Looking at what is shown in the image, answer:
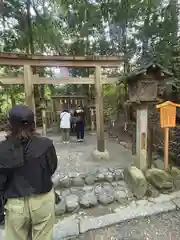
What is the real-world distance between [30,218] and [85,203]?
6.71 feet

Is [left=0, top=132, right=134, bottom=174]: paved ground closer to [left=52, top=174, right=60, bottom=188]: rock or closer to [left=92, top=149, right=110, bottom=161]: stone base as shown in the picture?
[left=92, top=149, right=110, bottom=161]: stone base

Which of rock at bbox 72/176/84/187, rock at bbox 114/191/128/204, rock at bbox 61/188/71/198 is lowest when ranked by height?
rock at bbox 114/191/128/204

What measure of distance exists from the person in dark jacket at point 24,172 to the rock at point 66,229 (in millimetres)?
1346

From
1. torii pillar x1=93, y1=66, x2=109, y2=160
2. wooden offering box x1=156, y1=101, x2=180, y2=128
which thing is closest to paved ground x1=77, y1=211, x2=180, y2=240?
wooden offering box x1=156, y1=101, x2=180, y2=128

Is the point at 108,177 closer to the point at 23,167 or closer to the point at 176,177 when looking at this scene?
the point at 176,177

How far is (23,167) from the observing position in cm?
165

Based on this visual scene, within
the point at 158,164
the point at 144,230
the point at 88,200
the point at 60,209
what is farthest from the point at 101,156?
the point at 144,230

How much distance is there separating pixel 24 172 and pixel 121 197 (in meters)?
2.75

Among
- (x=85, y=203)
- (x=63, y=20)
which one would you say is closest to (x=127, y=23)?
(x=63, y=20)

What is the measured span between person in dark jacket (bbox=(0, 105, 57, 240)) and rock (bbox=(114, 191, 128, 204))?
7.79ft

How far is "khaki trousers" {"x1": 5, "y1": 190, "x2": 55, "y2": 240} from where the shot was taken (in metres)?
1.70

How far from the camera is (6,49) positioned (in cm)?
1074

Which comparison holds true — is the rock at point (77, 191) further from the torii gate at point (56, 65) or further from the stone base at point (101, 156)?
the torii gate at point (56, 65)

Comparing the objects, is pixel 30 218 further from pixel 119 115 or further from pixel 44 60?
pixel 119 115
